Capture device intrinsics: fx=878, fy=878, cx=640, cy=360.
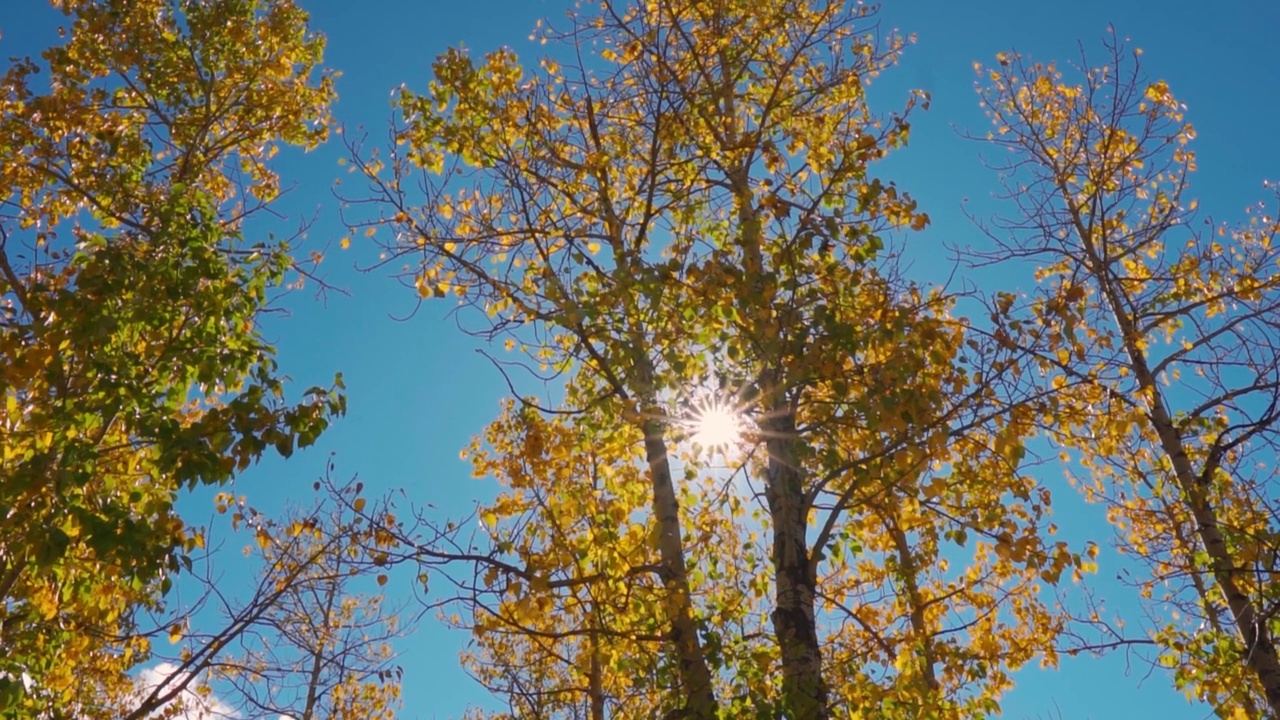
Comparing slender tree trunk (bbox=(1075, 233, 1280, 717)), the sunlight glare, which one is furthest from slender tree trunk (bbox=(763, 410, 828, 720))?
slender tree trunk (bbox=(1075, 233, 1280, 717))

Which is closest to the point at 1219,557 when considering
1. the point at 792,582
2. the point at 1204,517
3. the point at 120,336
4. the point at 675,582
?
the point at 1204,517

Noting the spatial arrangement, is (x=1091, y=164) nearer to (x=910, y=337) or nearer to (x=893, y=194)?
(x=893, y=194)

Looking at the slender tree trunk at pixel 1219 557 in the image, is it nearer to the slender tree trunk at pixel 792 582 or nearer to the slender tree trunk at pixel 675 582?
the slender tree trunk at pixel 792 582

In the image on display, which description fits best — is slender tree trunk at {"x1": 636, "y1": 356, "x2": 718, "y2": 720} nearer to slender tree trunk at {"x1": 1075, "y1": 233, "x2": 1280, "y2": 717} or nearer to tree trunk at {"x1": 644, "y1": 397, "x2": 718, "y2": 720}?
tree trunk at {"x1": 644, "y1": 397, "x2": 718, "y2": 720}

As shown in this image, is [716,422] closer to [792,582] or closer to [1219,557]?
[792,582]

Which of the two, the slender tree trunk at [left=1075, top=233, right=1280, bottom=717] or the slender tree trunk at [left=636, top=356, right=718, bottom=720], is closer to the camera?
the slender tree trunk at [left=636, top=356, right=718, bottom=720]

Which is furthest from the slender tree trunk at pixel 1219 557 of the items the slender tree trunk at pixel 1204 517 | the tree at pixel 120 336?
the tree at pixel 120 336

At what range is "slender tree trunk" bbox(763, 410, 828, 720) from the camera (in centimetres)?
484

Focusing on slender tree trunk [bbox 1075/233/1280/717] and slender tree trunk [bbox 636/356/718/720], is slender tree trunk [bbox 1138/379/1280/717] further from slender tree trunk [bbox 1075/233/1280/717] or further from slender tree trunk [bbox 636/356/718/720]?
slender tree trunk [bbox 636/356/718/720]

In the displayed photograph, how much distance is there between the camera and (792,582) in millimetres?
5348

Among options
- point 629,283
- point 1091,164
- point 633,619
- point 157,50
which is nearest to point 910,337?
point 629,283

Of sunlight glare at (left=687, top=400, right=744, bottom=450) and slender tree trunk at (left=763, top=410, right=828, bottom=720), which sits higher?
sunlight glare at (left=687, top=400, right=744, bottom=450)

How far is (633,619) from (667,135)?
140 inches

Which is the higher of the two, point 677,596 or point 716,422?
point 716,422
